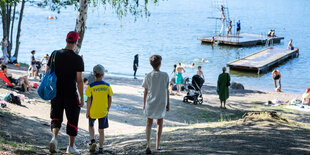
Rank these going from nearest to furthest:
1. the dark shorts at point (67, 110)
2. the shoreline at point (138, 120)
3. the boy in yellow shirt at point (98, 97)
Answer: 1. the dark shorts at point (67, 110)
2. the boy in yellow shirt at point (98, 97)
3. the shoreline at point (138, 120)

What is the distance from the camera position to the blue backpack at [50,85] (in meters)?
5.45

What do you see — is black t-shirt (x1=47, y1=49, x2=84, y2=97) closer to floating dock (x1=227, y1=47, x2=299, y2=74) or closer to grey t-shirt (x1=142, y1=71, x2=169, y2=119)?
grey t-shirt (x1=142, y1=71, x2=169, y2=119)

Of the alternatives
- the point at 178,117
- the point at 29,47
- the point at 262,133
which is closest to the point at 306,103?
the point at 178,117

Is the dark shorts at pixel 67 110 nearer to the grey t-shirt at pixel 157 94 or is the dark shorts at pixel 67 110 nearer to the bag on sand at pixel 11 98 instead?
the grey t-shirt at pixel 157 94

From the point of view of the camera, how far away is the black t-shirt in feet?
17.9

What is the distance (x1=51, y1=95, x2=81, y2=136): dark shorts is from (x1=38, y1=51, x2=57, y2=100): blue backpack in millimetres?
125

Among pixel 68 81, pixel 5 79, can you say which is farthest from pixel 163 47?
pixel 68 81

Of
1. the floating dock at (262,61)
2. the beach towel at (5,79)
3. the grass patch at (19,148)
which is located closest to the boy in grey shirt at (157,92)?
the grass patch at (19,148)

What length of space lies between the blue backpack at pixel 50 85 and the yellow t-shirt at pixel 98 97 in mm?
573

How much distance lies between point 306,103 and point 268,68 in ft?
57.0

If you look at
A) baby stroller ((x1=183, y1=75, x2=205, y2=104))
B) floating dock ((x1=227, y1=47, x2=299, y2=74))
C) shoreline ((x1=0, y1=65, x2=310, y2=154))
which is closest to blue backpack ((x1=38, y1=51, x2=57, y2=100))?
shoreline ((x1=0, y1=65, x2=310, y2=154))

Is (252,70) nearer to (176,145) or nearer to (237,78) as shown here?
(237,78)

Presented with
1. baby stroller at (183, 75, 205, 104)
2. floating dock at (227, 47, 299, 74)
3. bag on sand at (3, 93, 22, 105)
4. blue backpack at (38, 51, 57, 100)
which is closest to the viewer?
blue backpack at (38, 51, 57, 100)

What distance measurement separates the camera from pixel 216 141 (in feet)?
22.2
